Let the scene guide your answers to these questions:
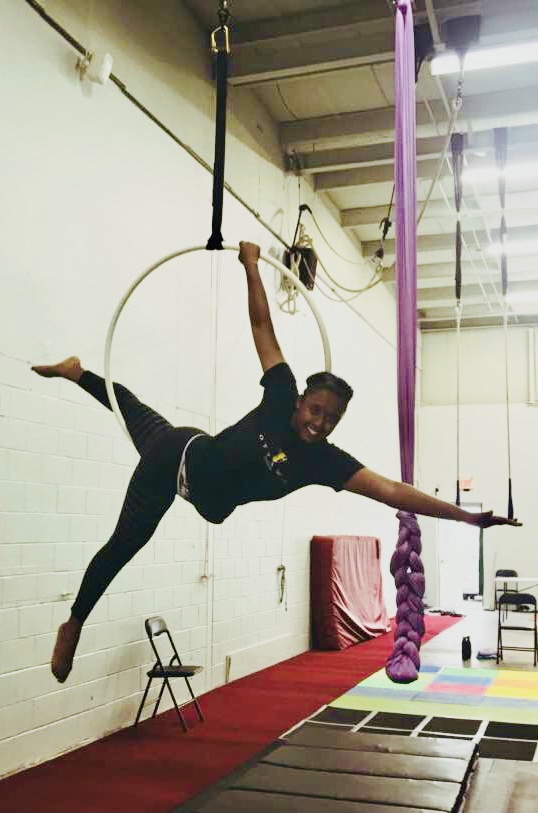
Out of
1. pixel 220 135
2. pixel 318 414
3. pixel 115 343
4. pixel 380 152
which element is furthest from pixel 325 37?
pixel 318 414

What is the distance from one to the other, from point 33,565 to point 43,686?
63 cm

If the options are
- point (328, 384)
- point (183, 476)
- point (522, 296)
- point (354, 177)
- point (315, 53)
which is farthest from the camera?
point (522, 296)

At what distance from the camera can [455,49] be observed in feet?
18.9

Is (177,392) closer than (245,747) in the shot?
No

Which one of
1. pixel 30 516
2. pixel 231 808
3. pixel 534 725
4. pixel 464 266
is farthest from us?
pixel 464 266

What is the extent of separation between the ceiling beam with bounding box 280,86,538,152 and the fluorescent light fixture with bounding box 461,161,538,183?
51cm

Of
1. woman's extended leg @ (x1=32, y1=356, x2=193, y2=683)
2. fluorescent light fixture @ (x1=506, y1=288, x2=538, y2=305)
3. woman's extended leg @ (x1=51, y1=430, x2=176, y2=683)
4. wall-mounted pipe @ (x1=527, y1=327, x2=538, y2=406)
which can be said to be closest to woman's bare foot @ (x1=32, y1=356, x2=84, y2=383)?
woman's extended leg @ (x1=32, y1=356, x2=193, y2=683)

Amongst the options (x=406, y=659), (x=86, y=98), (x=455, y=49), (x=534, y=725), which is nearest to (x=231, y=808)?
(x=406, y=659)

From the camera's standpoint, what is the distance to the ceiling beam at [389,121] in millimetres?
7148

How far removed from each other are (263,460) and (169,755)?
2136 millimetres

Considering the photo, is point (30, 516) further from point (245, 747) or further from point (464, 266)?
point (464, 266)

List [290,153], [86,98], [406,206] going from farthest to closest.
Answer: [290,153], [86,98], [406,206]

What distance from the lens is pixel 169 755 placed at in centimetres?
450

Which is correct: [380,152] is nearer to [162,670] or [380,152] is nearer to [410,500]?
[162,670]
